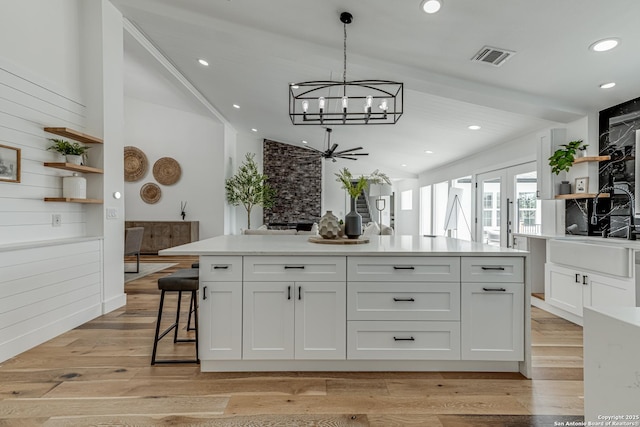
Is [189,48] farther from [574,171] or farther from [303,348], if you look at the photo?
[574,171]

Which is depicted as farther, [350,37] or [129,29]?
[129,29]

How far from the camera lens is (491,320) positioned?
211 cm

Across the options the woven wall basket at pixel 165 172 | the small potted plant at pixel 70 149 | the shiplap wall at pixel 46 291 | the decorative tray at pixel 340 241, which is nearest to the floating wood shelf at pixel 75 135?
the small potted plant at pixel 70 149

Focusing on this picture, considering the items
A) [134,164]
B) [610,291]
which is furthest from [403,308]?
[134,164]

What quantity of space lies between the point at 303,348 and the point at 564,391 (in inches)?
63.4

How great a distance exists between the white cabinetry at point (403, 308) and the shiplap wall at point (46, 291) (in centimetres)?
251

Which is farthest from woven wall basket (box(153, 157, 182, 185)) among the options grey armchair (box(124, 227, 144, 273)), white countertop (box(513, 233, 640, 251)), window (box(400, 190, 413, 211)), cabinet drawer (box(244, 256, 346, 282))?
white countertop (box(513, 233, 640, 251))

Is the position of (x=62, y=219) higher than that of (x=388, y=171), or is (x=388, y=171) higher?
(x=388, y=171)

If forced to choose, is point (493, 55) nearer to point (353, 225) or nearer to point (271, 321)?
point (353, 225)

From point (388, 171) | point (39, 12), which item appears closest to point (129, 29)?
point (39, 12)

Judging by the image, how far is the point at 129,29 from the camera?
4.10 m

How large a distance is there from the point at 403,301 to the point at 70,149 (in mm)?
3213

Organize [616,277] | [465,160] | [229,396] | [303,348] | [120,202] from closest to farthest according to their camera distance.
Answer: [229,396], [303,348], [616,277], [120,202], [465,160]

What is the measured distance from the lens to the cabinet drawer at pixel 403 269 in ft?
6.96
